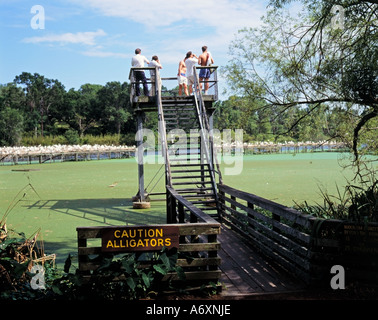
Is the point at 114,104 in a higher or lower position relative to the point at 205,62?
higher

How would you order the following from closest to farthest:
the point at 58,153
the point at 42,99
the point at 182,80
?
1. the point at 182,80
2. the point at 58,153
3. the point at 42,99

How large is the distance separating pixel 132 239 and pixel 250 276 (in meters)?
1.83

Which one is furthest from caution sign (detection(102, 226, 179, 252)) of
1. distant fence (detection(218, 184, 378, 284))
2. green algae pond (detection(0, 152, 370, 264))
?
green algae pond (detection(0, 152, 370, 264))

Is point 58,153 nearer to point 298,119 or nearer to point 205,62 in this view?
point 205,62

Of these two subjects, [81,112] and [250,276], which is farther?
[81,112]

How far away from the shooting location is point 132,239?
17.3ft

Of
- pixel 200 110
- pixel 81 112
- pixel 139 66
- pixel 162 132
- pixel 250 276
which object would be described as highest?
pixel 81 112

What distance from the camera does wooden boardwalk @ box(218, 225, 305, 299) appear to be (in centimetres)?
562

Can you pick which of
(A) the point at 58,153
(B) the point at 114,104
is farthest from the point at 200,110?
(B) the point at 114,104

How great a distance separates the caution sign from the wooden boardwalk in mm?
1019

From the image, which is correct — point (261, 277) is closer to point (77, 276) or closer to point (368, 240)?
point (368, 240)

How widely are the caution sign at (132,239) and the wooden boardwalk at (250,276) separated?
1.02 meters

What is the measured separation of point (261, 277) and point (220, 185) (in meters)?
5.45
